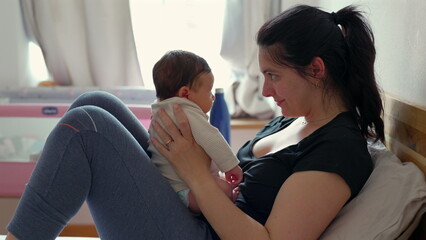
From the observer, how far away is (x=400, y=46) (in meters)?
1.12

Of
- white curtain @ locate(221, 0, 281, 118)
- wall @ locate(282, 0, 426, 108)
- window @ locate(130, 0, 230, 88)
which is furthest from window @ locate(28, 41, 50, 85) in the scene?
wall @ locate(282, 0, 426, 108)

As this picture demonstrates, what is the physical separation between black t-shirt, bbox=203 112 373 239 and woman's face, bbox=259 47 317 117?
10 centimetres

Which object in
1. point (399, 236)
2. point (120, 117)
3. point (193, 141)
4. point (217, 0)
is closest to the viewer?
point (399, 236)

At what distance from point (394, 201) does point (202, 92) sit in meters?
0.53

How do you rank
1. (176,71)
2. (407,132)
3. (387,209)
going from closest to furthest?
(387,209)
(407,132)
(176,71)

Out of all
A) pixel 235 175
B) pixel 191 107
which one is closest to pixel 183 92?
pixel 191 107

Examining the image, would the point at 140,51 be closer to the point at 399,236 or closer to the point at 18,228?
the point at 18,228

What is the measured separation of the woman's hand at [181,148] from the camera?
111cm

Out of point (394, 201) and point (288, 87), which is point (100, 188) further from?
point (394, 201)

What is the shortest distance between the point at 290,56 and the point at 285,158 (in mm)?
239

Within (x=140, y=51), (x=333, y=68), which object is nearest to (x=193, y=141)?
(x=333, y=68)

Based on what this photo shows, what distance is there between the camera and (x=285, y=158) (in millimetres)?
1096

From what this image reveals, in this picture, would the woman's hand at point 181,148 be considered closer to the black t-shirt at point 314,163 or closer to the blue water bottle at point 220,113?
the black t-shirt at point 314,163

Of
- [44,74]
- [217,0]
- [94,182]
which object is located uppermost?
[217,0]
